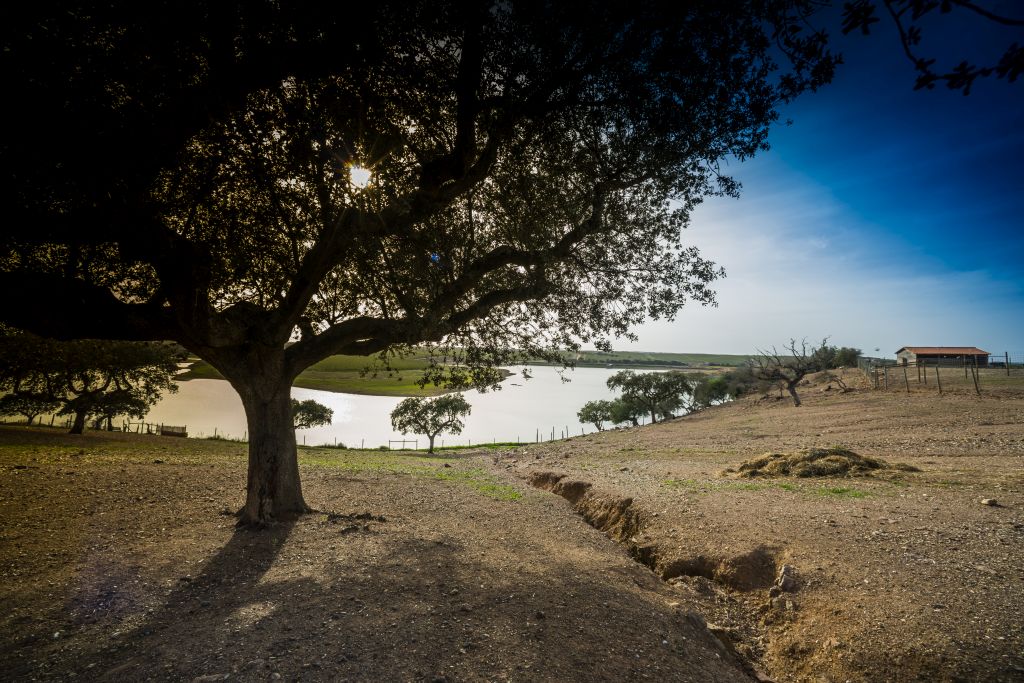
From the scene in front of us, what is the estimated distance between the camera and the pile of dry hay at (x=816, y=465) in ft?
46.9

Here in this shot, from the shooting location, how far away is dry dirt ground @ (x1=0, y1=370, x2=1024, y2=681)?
16.4 feet

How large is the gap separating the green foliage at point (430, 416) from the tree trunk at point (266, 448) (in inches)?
1762

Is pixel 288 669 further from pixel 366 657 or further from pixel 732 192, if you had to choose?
pixel 732 192

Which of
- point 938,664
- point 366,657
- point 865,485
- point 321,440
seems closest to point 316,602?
point 366,657

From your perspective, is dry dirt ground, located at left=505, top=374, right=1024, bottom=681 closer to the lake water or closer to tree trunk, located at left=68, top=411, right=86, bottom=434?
tree trunk, located at left=68, top=411, right=86, bottom=434

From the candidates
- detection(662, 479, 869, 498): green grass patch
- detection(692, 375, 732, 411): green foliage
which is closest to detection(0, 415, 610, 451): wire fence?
detection(692, 375, 732, 411): green foliage

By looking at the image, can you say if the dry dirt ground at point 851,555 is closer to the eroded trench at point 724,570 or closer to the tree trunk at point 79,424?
the eroded trench at point 724,570

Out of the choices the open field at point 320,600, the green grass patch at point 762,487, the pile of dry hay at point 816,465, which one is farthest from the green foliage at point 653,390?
the open field at point 320,600

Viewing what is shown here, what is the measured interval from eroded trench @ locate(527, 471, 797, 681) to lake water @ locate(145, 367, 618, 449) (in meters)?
38.5

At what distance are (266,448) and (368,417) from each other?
96.3m

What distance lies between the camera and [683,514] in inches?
438

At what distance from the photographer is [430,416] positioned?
55.6m

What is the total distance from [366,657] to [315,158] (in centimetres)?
703

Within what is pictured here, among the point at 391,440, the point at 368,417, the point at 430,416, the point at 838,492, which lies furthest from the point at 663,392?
the point at 368,417
